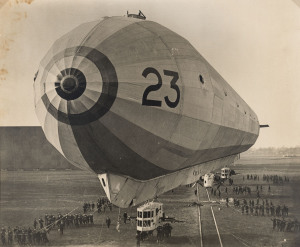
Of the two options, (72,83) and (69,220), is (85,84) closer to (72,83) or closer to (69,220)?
(72,83)

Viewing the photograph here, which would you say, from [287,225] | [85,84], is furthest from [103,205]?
[85,84]

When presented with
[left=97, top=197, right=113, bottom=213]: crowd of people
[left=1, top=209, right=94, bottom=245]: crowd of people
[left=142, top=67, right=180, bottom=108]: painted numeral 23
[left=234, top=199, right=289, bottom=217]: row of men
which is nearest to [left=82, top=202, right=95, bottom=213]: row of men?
[left=97, top=197, right=113, bottom=213]: crowd of people

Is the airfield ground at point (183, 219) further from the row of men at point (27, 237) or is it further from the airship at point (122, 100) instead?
the airship at point (122, 100)

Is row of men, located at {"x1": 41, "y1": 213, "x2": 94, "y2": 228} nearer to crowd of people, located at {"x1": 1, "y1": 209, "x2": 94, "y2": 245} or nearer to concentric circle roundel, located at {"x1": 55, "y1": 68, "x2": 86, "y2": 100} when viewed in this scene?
crowd of people, located at {"x1": 1, "y1": 209, "x2": 94, "y2": 245}

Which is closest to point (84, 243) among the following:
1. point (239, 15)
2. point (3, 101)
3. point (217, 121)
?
point (3, 101)

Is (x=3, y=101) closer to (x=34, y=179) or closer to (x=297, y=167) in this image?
(x=297, y=167)

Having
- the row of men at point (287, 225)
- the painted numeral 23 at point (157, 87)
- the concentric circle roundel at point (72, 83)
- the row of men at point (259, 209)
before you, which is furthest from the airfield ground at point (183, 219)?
the concentric circle roundel at point (72, 83)
